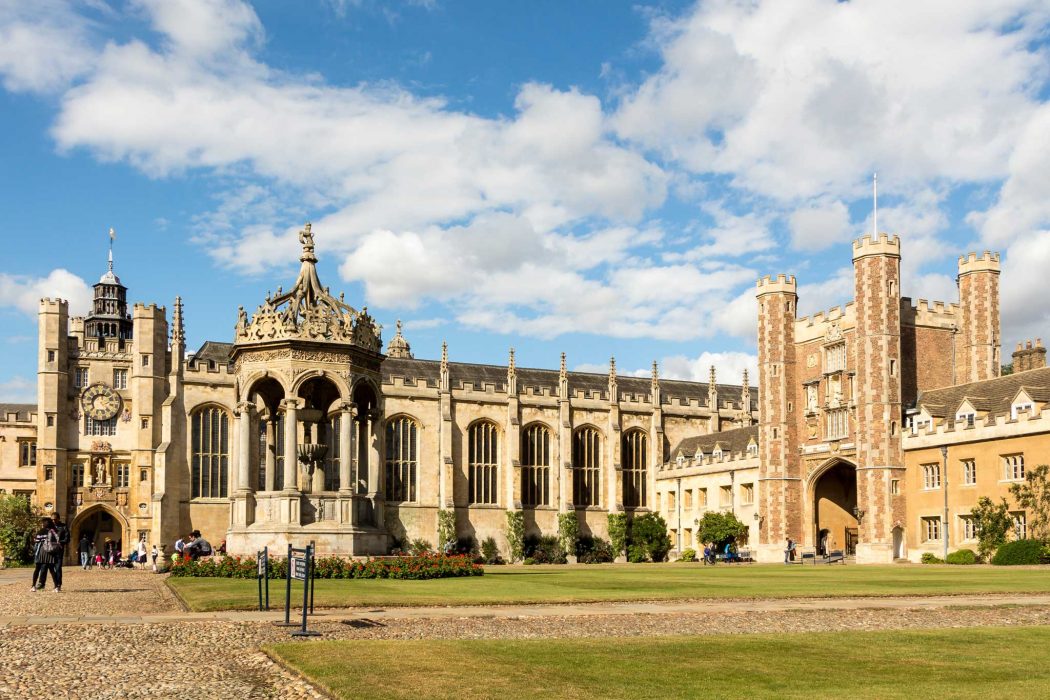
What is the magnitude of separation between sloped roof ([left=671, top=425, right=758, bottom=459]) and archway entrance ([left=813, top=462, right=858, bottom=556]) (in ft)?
15.7

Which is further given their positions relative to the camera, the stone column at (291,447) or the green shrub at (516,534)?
the green shrub at (516,534)

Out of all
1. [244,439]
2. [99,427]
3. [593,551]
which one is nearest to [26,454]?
[99,427]

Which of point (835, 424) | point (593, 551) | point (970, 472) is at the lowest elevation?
point (593, 551)

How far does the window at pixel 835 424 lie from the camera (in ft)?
185

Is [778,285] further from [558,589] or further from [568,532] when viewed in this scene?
[558,589]

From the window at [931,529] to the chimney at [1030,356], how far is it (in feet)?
39.0

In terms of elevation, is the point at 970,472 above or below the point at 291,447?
below

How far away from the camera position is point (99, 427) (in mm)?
63844

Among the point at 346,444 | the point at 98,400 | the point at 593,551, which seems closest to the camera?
the point at 346,444

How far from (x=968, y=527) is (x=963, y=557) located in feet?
7.96

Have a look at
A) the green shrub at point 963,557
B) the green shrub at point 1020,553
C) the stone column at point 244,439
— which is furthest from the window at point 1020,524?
the stone column at point 244,439

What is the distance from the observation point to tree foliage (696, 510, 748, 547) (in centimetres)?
6128

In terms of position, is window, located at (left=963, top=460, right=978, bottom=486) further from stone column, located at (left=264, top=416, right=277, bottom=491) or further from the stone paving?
stone column, located at (left=264, top=416, right=277, bottom=491)

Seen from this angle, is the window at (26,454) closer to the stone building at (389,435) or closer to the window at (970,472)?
the stone building at (389,435)
